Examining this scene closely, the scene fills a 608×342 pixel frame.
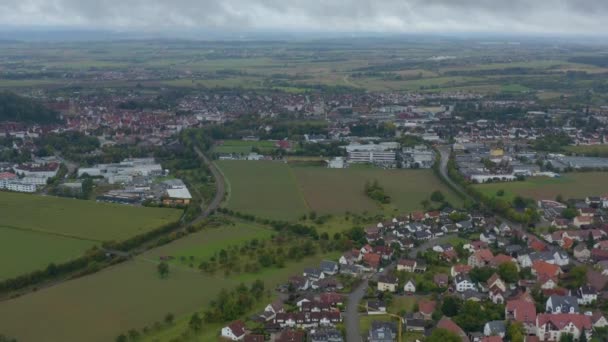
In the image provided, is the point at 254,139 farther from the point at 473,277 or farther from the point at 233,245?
the point at 473,277

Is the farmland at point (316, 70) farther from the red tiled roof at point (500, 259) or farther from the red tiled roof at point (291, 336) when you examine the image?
the red tiled roof at point (291, 336)

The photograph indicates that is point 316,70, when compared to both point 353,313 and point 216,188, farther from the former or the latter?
point 353,313

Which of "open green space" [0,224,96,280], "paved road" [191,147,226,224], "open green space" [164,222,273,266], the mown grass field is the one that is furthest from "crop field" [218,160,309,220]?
"open green space" [0,224,96,280]

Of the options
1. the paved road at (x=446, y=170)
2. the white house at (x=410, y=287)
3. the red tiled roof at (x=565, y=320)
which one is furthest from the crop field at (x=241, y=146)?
the red tiled roof at (x=565, y=320)

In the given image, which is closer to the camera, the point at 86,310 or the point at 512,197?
the point at 86,310

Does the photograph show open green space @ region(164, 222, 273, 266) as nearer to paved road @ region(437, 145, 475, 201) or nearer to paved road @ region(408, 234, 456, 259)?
paved road @ region(408, 234, 456, 259)

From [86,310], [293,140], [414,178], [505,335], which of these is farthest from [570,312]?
[293,140]
